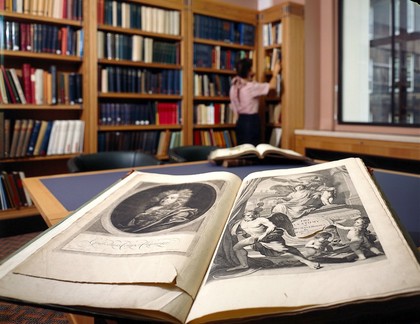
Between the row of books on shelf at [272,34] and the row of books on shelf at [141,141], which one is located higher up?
the row of books on shelf at [272,34]

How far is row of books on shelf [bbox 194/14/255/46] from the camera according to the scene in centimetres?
421

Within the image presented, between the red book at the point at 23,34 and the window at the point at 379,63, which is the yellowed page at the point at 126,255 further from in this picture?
the window at the point at 379,63

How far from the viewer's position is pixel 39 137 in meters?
3.24

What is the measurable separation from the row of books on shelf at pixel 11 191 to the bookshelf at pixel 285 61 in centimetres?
280

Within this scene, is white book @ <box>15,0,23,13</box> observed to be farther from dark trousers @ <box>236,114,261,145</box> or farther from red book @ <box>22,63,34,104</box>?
dark trousers @ <box>236,114,261,145</box>

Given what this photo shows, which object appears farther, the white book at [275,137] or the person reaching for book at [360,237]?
the white book at [275,137]

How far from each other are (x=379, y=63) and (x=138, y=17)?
2.57 metres

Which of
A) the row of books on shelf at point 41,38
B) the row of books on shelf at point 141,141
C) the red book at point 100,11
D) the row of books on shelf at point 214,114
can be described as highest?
the red book at point 100,11

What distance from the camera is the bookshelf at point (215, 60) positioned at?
4.20 meters

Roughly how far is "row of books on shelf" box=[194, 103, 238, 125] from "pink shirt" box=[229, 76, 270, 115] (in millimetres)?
275

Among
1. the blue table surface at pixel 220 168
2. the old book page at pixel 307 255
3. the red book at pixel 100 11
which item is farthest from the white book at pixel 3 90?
the old book page at pixel 307 255

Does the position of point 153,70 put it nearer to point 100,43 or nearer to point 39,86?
point 100,43

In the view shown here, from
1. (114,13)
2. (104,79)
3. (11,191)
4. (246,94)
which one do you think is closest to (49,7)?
(114,13)

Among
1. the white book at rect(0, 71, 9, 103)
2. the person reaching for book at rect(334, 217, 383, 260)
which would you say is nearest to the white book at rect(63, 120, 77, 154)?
the white book at rect(0, 71, 9, 103)
